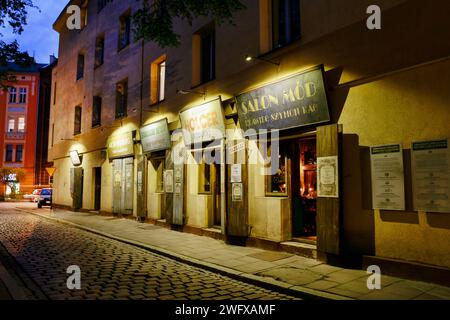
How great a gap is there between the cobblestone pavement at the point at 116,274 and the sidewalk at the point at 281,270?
0.81ft

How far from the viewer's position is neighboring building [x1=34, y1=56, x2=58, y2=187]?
142 feet

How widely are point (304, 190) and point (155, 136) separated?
626 centimetres

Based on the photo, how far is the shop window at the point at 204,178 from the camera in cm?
1130

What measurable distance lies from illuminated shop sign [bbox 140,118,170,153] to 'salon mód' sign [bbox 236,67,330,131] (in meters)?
4.24

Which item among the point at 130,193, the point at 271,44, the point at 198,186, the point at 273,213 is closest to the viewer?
the point at 273,213

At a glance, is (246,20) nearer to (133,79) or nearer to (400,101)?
(400,101)

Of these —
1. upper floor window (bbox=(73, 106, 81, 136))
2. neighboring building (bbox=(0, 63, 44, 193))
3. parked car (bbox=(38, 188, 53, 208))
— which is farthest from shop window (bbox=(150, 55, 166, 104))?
neighboring building (bbox=(0, 63, 44, 193))

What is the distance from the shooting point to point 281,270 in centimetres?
655

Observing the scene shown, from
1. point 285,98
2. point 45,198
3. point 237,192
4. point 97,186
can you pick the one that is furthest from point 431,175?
point 45,198

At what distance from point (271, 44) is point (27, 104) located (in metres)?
44.7

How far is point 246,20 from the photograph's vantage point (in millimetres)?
9594

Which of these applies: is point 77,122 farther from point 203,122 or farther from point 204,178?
point 203,122

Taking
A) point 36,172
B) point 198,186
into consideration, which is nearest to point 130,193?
point 198,186

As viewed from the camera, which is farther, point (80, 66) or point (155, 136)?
point (80, 66)
